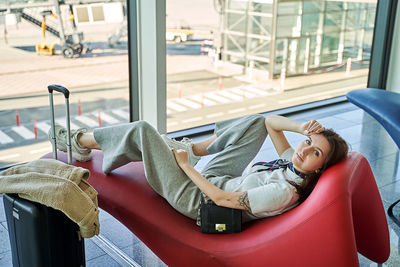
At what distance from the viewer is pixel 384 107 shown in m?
2.76

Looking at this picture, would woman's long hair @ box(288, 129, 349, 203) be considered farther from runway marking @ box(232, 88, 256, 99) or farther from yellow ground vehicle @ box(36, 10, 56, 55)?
runway marking @ box(232, 88, 256, 99)

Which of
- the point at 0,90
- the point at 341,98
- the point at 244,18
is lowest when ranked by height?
the point at 341,98

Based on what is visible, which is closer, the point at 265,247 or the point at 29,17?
the point at 265,247

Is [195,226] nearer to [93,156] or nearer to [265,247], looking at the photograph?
[265,247]

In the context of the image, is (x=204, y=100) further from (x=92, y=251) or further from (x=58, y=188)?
(x=58, y=188)

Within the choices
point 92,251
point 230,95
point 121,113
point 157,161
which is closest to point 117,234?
point 92,251

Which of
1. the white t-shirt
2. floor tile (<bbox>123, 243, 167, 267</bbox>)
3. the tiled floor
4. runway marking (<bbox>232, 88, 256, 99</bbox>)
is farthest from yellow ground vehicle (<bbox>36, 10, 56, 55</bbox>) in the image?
runway marking (<bbox>232, 88, 256, 99</bbox>)

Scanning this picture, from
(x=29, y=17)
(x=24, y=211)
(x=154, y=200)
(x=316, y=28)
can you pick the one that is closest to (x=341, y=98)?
(x=316, y=28)

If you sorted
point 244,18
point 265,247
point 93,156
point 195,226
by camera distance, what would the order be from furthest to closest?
1. point 244,18
2. point 93,156
3. point 195,226
4. point 265,247

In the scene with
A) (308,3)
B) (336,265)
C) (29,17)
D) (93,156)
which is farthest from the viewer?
(308,3)

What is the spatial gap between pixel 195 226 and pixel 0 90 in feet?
7.12

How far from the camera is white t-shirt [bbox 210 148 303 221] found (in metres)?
1.83

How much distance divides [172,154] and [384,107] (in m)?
1.38

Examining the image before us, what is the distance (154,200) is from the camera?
2.11 m
